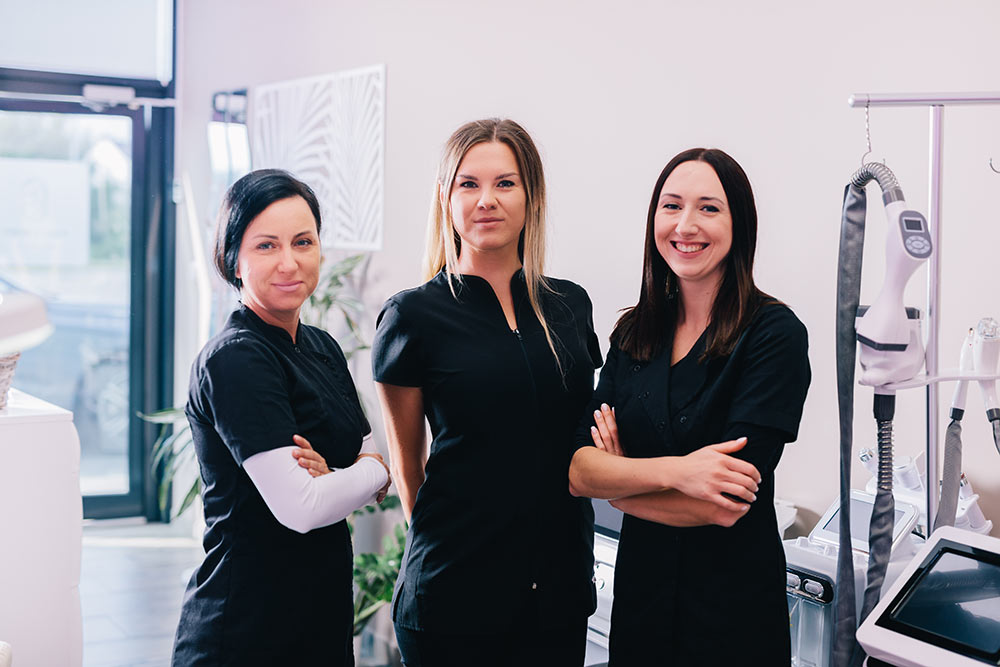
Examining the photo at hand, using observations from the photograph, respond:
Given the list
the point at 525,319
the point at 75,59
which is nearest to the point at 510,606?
the point at 525,319

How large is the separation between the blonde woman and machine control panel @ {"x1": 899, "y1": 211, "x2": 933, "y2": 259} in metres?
0.65

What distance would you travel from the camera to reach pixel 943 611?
151cm

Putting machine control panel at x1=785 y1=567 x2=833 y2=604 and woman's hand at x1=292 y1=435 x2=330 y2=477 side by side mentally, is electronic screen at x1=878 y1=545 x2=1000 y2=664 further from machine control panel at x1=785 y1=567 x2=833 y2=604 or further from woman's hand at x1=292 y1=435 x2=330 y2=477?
woman's hand at x1=292 y1=435 x2=330 y2=477

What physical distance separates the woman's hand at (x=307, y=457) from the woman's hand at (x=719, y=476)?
0.61 metres

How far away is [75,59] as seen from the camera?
555 centimetres

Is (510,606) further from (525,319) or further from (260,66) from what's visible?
(260,66)

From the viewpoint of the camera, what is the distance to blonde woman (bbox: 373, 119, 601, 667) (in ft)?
5.98

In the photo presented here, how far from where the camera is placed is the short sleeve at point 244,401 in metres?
1.64

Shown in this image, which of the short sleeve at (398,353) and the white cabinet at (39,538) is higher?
the short sleeve at (398,353)

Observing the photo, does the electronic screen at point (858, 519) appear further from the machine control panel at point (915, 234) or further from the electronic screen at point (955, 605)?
the machine control panel at point (915, 234)

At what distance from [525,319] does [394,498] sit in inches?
84.5

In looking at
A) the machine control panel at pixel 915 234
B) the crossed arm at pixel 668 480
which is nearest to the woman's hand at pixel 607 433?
the crossed arm at pixel 668 480

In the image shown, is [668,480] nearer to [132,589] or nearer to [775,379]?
[775,379]

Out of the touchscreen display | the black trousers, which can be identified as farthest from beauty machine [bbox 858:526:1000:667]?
the black trousers
